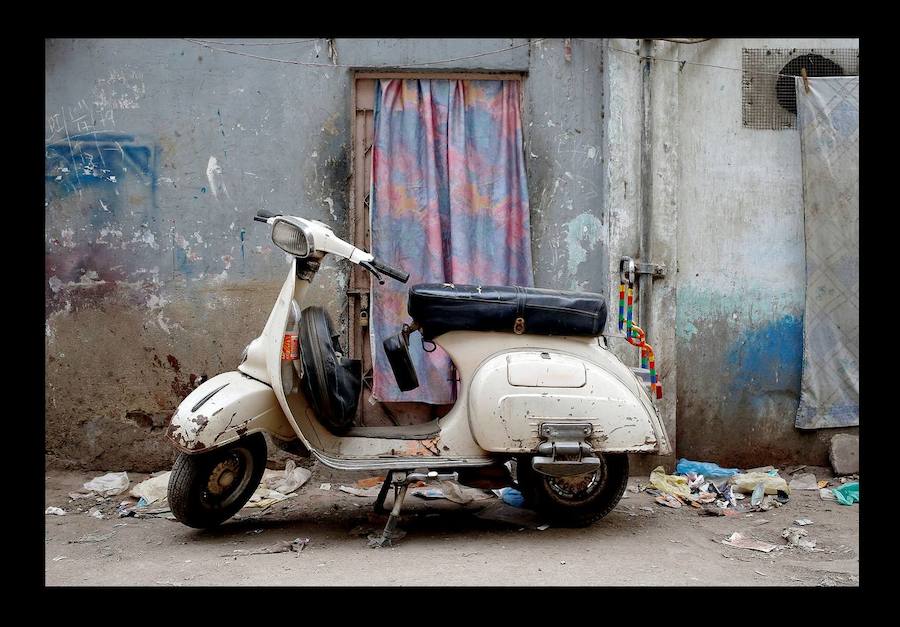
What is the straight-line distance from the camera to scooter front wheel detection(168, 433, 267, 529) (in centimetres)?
404

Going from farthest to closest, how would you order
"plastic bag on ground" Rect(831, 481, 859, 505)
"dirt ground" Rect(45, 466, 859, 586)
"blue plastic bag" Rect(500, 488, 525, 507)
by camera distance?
"plastic bag on ground" Rect(831, 481, 859, 505) < "blue plastic bag" Rect(500, 488, 525, 507) < "dirt ground" Rect(45, 466, 859, 586)

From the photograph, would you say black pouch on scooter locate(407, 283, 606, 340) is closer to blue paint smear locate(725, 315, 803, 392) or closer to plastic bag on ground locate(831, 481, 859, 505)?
blue paint smear locate(725, 315, 803, 392)

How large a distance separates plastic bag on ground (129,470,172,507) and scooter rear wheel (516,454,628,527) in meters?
2.36

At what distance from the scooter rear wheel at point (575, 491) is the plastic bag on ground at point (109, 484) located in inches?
110

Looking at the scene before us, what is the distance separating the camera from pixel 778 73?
588 cm

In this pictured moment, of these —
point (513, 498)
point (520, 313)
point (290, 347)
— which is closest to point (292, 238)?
point (290, 347)

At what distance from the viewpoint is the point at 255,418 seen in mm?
4078

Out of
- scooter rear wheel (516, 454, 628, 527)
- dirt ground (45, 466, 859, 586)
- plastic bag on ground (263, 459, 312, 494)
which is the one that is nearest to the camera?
dirt ground (45, 466, 859, 586)

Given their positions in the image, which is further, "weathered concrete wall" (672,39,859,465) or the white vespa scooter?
"weathered concrete wall" (672,39,859,465)

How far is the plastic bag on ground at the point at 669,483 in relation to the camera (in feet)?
17.4

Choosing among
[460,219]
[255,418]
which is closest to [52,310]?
[255,418]

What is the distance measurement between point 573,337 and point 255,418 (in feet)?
5.49

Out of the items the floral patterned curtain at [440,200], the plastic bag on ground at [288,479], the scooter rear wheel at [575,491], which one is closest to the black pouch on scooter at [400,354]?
the scooter rear wheel at [575,491]

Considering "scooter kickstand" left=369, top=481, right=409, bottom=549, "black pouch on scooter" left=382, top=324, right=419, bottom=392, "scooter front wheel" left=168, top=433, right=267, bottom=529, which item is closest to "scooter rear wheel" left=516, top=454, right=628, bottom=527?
A: "scooter kickstand" left=369, top=481, right=409, bottom=549
